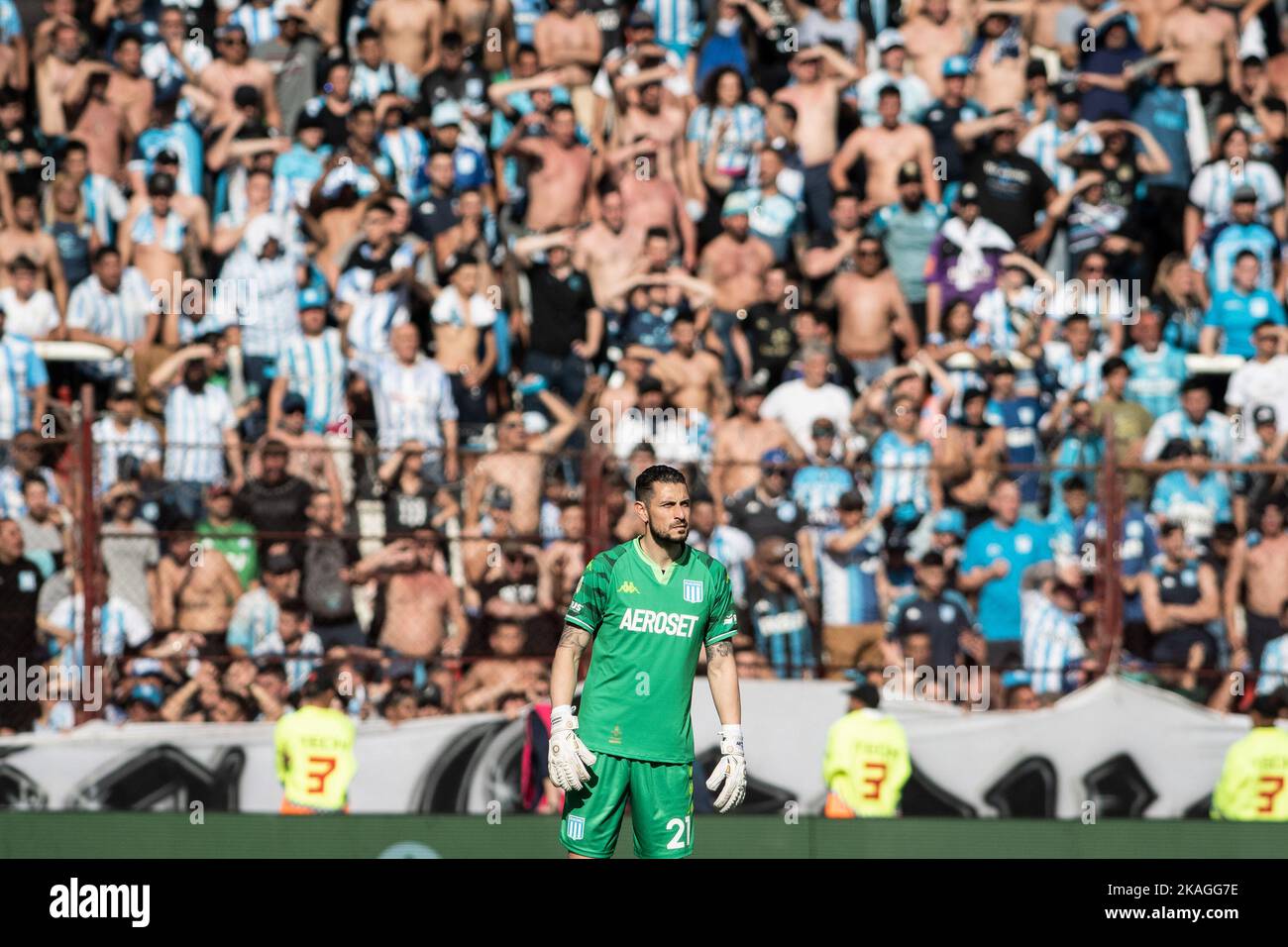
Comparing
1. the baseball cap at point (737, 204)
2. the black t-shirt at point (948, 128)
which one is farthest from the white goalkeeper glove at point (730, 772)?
the black t-shirt at point (948, 128)

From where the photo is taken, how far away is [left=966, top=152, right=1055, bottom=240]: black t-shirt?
55.1ft

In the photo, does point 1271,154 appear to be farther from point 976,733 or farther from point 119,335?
point 119,335

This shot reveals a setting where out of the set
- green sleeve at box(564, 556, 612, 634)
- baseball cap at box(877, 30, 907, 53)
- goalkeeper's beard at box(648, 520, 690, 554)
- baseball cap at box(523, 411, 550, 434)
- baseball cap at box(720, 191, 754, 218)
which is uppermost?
baseball cap at box(877, 30, 907, 53)

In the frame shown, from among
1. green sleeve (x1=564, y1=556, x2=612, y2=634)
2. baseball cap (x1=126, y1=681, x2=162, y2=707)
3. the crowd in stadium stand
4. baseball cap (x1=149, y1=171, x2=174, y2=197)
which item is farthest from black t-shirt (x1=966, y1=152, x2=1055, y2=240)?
green sleeve (x1=564, y1=556, x2=612, y2=634)

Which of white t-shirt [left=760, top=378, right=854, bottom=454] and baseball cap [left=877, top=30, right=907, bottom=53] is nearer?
white t-shirt [left=760, top=378, right=854, bottom=454]

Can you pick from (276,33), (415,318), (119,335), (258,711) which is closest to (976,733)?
(258,711)

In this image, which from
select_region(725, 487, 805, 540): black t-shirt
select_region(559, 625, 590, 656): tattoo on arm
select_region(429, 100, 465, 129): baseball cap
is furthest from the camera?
select_region(429, 100, 465, 129): baseball cap

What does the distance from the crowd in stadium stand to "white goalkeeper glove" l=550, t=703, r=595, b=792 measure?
4.84 m

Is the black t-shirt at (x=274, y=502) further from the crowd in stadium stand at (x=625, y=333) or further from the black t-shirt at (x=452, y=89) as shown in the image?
the black t-shirt at (x=452, y=89)

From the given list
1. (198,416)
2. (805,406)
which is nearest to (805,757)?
(805,406)

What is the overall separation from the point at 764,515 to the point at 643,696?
5.43 meters

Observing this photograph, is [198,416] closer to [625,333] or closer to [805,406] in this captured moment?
[625,333]

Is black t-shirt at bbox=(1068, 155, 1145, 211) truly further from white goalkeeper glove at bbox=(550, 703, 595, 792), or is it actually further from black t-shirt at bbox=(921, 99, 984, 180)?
white goalkeeper glove at bbox=(550, 703, 595, 792)

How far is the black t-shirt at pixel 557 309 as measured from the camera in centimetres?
1580
